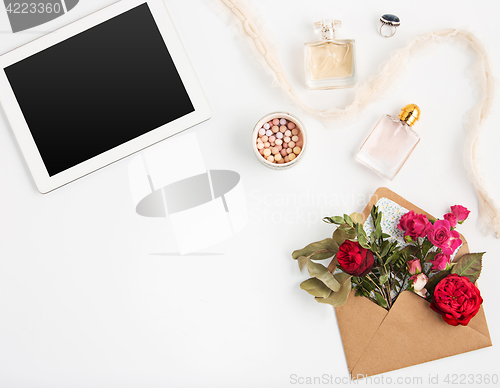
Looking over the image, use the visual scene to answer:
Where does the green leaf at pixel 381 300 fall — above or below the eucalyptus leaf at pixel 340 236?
below

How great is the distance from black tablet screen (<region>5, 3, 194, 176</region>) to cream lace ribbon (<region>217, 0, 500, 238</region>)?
0.63ft

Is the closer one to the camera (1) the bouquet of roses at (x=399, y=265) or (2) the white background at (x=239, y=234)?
(1) the bouquet of roses at (x=399, y=265)

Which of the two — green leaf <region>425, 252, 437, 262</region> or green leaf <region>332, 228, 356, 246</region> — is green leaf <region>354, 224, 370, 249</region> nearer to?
green leaf <region>332, 228, 356, 246</region>


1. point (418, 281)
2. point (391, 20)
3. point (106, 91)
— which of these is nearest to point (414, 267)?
point (418, 281)

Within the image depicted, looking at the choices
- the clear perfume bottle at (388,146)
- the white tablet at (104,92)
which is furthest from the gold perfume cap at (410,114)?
the white tablet at (104,92)

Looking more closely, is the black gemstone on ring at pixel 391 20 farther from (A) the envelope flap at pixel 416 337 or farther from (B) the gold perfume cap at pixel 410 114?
(A) the envelope flap at pixel 416 337

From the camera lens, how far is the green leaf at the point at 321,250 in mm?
648

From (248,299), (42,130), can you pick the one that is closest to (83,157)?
(42,130)

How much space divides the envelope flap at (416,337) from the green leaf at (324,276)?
14 centimetres

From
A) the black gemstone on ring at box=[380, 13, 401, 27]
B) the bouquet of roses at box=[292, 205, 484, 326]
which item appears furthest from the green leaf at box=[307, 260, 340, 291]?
the black gemstone on ring at box=[380, 13, 401, 27]

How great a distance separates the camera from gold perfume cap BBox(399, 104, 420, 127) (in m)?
0.64

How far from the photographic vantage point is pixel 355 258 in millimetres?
562

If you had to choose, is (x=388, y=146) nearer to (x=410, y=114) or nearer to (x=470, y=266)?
(x=410, y=114)

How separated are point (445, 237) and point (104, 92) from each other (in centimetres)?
72
